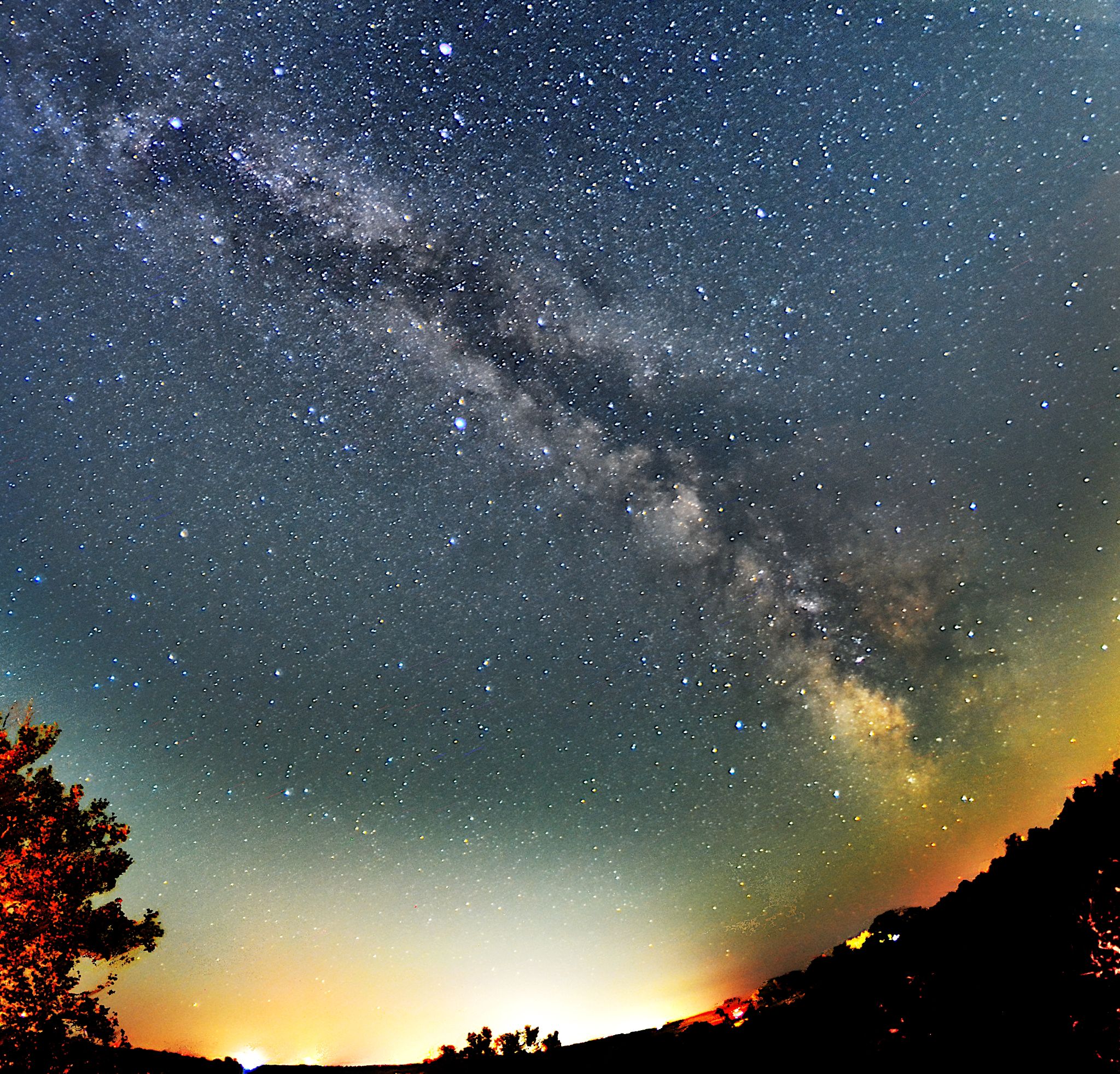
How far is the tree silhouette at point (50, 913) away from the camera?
9516 millimetres

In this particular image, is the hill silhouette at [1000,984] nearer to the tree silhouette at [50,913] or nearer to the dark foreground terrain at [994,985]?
the dark foreground terrain at [994,985]

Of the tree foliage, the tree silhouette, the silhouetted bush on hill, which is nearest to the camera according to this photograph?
the silhouetted bush on hill

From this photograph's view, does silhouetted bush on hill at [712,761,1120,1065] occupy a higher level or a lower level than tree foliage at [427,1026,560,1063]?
higher

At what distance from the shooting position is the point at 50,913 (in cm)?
1096

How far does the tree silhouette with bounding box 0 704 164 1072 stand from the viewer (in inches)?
375

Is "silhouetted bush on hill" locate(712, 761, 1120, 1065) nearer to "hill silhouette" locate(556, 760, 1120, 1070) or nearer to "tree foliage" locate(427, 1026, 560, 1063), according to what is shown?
Result: "hill silhouette" locate(556, 760, 1120, 1070)

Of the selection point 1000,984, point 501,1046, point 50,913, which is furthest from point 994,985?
point 501,1046

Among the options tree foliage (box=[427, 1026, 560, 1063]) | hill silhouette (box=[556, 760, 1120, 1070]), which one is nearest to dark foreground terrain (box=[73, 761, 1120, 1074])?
hill silhouette (box=[556, 760, 1120, 1070])

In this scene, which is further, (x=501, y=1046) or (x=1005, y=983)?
(x=501, y=1046)

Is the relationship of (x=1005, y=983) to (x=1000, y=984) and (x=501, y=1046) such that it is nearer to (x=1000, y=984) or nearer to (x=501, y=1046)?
(x=1000, y=984)

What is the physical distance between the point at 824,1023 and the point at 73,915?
44.1ft

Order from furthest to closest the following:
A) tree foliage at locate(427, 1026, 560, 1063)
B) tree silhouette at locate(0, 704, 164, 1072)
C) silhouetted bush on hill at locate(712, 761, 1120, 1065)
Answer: tree foliage at locate(427, 1026, 560, 1063) → tree silhouette at locate(0, 704, 164, 1072) → silhouetted bush on hill at locate(712, 761, 1120, 1065)

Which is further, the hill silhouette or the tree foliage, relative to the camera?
the tree foliage

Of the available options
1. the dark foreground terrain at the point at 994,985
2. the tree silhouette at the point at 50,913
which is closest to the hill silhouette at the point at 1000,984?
the dark foreground terrain at the point at 994,985
